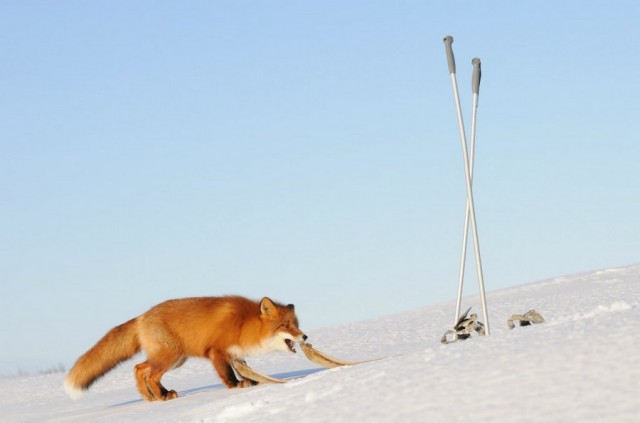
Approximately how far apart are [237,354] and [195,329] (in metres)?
0.45

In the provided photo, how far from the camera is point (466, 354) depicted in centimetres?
507

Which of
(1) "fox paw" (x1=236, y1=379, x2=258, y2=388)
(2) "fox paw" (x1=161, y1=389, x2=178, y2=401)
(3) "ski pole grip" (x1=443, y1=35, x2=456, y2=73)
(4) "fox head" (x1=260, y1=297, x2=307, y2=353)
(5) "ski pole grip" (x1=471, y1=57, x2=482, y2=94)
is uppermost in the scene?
(3) "ski pole grip" (x1=443, y1=35, x2=456, y2=73)

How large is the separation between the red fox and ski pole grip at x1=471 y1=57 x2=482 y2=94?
8.55 feet

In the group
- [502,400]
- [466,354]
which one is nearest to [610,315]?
[466,354]

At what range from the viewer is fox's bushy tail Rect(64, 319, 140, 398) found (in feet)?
27.1

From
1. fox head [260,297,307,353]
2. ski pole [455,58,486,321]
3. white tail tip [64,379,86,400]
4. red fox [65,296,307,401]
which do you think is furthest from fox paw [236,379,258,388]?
ski pole [455,58,486,321]

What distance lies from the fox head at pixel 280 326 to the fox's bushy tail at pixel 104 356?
129cm

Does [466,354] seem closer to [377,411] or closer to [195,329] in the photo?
[377,411]

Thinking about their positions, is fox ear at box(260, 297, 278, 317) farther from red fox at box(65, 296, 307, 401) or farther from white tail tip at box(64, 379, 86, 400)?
white tail tip at box(64, 379, 86, 400)

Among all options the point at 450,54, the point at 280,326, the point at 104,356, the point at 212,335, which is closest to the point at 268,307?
the point at 280,326

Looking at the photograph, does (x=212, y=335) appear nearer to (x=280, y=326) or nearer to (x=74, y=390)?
(x=280, y=326)

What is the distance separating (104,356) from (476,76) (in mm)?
4367

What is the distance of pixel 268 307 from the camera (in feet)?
26.1

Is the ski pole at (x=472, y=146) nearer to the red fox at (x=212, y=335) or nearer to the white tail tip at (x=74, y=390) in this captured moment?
the red fox at (x=212, y=335)
